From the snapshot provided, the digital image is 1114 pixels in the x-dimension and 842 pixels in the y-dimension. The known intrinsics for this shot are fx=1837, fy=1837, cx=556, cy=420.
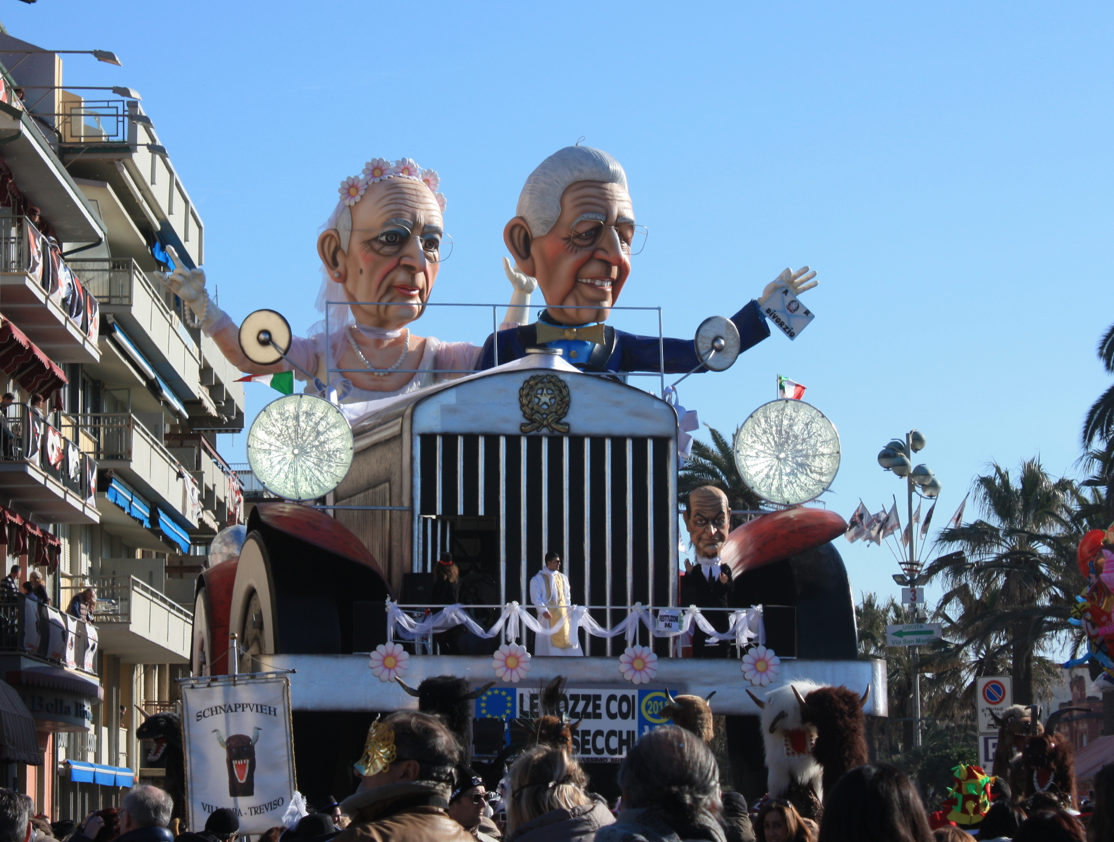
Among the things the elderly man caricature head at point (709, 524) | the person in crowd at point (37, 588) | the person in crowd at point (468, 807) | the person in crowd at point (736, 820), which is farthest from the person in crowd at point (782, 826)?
the person in crowd at point (37, 588)

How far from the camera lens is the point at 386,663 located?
40.0ft

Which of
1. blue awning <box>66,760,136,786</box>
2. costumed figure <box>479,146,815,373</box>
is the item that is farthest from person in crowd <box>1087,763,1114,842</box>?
blue awning <box>66,760,136,786</box>

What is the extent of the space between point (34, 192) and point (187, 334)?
418 inches

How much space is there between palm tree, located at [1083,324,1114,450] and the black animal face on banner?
70.9 ft

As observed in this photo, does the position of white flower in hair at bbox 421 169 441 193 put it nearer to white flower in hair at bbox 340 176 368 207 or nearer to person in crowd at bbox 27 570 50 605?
white flower in hair at bbox 340 176 368 207

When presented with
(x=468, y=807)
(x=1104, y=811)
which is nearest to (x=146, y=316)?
(x=468, y=807)

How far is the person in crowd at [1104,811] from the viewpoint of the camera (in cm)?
425

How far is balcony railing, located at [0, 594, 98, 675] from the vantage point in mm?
23359

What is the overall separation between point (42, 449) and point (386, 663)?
14387 millimetres

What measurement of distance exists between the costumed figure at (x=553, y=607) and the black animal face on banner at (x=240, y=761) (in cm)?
304

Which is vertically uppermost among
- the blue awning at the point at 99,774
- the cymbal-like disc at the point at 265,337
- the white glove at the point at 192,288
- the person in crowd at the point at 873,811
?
the white glove at the point at 192,288

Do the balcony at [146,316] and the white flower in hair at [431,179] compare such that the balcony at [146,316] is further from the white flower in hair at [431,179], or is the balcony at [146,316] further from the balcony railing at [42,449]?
the white flower in hair at [431,179]

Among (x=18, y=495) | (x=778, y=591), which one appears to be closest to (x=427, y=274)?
(x=778, y=591)

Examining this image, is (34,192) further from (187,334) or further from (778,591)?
(778,591)
